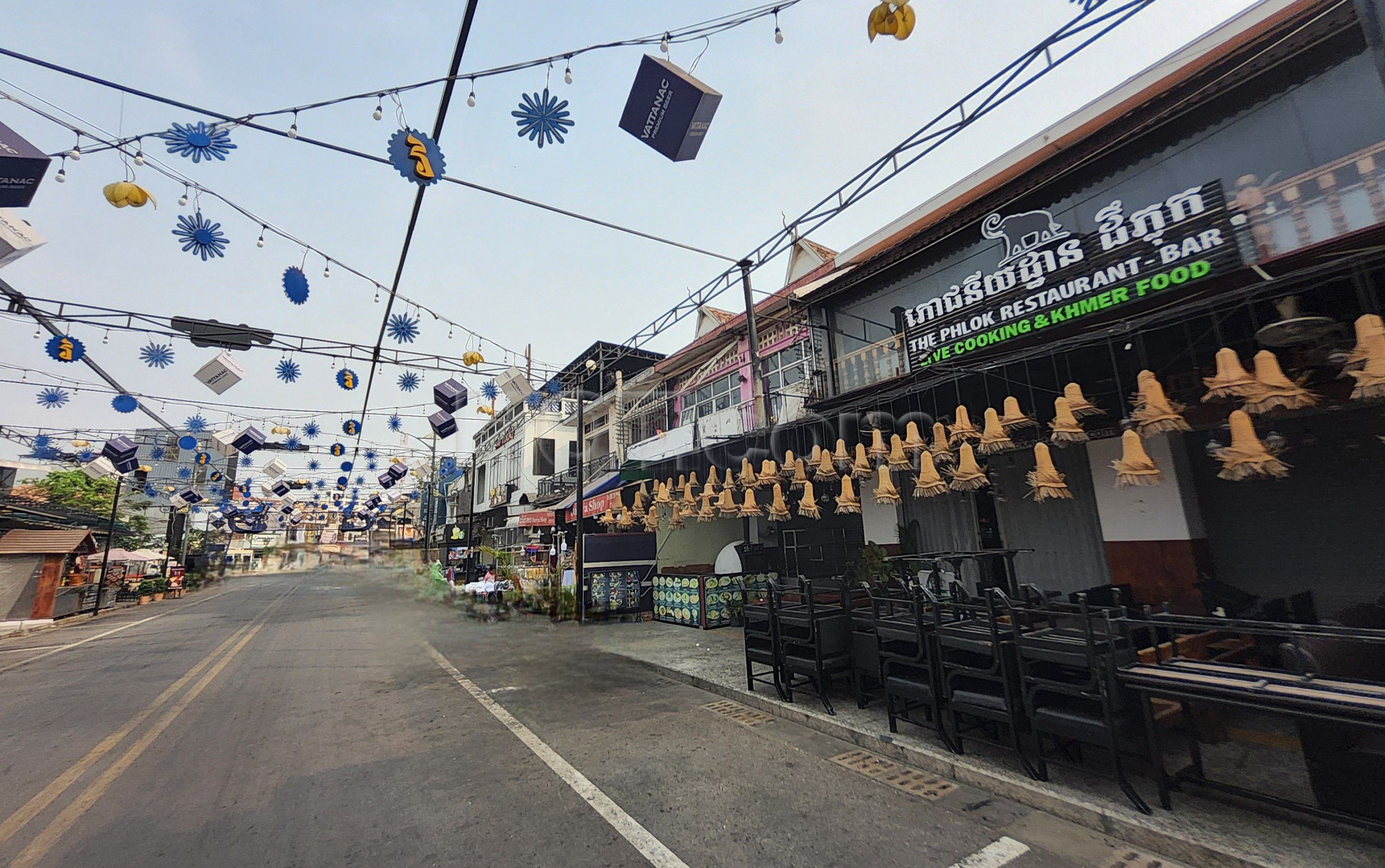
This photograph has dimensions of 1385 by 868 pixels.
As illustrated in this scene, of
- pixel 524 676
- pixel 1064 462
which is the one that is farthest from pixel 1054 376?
pixel 524 676

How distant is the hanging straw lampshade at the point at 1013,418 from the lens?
693cm

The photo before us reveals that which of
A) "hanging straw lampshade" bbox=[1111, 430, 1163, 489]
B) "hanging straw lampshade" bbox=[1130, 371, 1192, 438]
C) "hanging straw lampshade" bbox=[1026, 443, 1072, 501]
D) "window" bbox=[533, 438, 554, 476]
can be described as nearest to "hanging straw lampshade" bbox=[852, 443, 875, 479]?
"hanging straw lampshade" bbox=[1026, 443, 1072, 501]

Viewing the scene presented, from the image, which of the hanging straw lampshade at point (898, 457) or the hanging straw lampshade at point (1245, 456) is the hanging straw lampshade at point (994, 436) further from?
the hanging straw lampshade at point (1245, 456)

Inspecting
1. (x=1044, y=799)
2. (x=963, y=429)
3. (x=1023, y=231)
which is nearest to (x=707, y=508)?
(x=963, y=429)

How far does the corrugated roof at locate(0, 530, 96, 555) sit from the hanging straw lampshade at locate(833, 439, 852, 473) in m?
28.6

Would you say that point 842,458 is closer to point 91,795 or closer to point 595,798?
point 595,798

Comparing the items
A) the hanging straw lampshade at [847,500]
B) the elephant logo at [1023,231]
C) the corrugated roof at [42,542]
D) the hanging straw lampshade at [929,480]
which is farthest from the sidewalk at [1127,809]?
the corrugated roof at [42,542]

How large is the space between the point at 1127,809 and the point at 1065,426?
158 inches

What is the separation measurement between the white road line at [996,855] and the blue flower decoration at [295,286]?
428 inches

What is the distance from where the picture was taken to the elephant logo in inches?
363

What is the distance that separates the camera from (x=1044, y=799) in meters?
4.11

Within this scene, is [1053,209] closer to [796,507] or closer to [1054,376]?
[1054,376]

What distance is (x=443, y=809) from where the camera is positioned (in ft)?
14.1

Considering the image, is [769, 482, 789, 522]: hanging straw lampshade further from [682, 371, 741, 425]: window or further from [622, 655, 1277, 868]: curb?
[682, 371, 741, 425]: window
